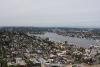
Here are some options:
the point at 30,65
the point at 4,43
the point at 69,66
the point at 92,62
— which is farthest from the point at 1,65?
the point at 4,43

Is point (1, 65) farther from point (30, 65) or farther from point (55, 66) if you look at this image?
point (55, 66)

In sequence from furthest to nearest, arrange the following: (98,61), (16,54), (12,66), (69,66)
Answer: (16,54)
(98,61)
(69,66)
(12,66)

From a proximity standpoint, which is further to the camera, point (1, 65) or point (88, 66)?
point (88, 66)

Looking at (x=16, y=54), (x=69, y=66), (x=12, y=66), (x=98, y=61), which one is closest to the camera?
(x=12, y=66)

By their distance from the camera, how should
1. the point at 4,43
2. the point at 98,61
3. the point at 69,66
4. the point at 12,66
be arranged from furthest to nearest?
the point at 4,43 → the point at 98,61 → the point at 69,66 → the point at 12,66

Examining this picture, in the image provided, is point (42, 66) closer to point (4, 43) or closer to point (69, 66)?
point (69, 66)

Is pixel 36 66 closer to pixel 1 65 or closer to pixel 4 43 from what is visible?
pixel 1 65

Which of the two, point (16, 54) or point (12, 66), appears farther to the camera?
point (16, 54)

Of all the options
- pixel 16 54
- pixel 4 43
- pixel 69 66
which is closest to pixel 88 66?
pixel 69 66

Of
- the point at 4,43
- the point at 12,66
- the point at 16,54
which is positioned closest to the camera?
the point at 12,66
